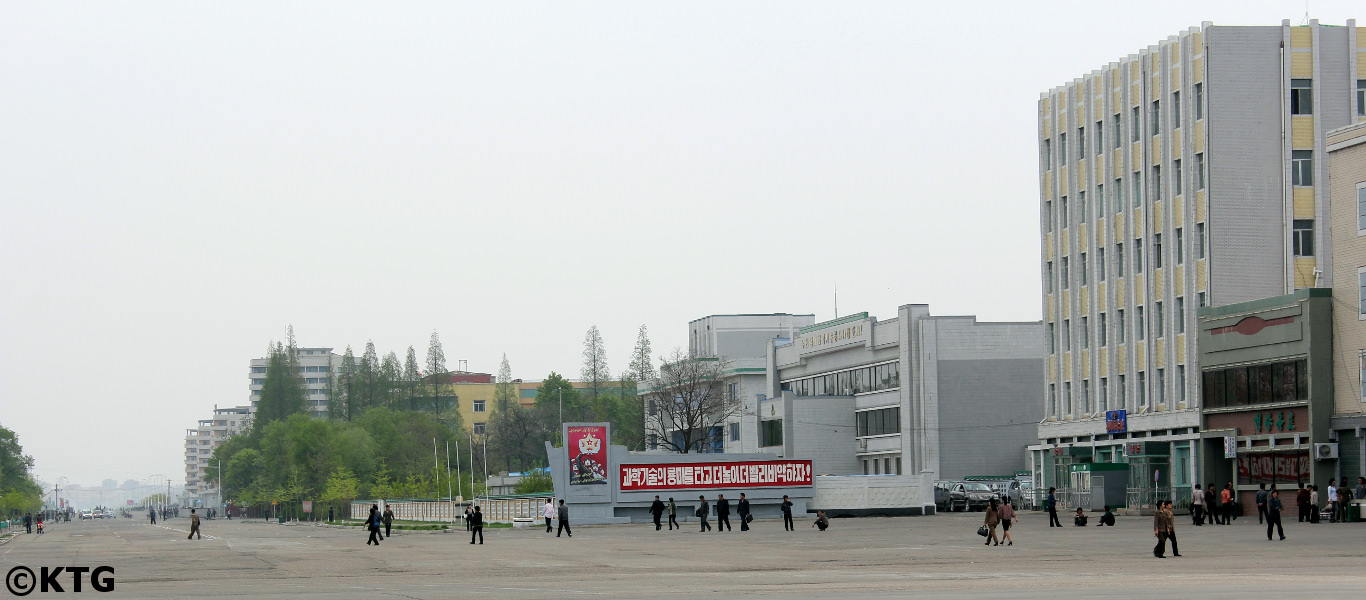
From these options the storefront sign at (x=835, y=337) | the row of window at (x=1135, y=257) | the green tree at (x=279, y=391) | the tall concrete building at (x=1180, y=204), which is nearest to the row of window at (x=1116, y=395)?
the tall concrete building at (x=1180, y=204)

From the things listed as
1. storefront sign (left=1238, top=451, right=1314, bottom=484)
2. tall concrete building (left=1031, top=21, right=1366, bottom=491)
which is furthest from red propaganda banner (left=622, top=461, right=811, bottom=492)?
storefront sign (left=1238, top=451, right=1314, bottom=484)

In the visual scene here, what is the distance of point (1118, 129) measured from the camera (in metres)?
75.8

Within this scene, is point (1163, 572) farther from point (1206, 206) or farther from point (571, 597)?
point (1206, 206)

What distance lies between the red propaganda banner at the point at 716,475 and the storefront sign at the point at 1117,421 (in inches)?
587

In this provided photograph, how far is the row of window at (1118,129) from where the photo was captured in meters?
68.8

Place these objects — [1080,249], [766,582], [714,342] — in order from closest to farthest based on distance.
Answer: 1. [766,582]
2. [1080,249]
3. [714,342]

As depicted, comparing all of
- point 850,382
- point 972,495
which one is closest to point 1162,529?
point 972,495

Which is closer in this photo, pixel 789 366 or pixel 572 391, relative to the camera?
pixel 789 366

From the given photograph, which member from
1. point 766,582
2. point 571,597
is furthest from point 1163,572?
point 571,597

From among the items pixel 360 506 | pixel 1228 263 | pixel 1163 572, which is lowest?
pixel 360 506

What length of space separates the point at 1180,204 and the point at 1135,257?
4.88 metres

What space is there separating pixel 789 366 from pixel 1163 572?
89.8 m

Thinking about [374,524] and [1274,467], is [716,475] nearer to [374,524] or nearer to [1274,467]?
[374,524]

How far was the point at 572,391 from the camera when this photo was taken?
197000mm
